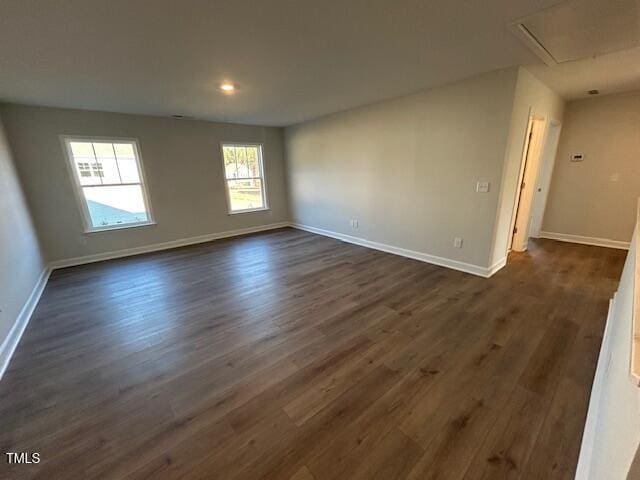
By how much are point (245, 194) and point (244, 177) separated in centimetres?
38

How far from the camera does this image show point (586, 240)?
4605 mm

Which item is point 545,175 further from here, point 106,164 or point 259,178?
point 106,164

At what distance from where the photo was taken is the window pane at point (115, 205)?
14.3ft

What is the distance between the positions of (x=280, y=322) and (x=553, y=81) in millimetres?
4432

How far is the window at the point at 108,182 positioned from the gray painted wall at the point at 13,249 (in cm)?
72

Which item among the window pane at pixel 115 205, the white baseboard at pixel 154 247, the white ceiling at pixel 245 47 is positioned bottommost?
the white baseboard at pixel 154 247

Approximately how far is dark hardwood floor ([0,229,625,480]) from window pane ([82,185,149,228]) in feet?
5.02

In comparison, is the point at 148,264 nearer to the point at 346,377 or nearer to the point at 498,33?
the point at 346,377

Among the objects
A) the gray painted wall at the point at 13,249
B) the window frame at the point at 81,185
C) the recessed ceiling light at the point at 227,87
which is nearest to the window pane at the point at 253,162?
the window frame at the point at 81,185

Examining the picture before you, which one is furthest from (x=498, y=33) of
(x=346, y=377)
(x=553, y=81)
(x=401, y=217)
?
(x=346, y=377)

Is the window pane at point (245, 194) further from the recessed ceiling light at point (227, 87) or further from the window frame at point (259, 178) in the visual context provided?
the recessed ceiling light at point (227, 87)

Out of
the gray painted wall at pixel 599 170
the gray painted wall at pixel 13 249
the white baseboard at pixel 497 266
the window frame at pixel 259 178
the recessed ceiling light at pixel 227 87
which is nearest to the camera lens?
the gray painted wall at pixel 13 249

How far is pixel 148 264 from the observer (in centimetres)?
424

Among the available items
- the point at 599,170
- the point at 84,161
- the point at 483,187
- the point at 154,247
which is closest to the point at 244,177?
the point at 154,247
